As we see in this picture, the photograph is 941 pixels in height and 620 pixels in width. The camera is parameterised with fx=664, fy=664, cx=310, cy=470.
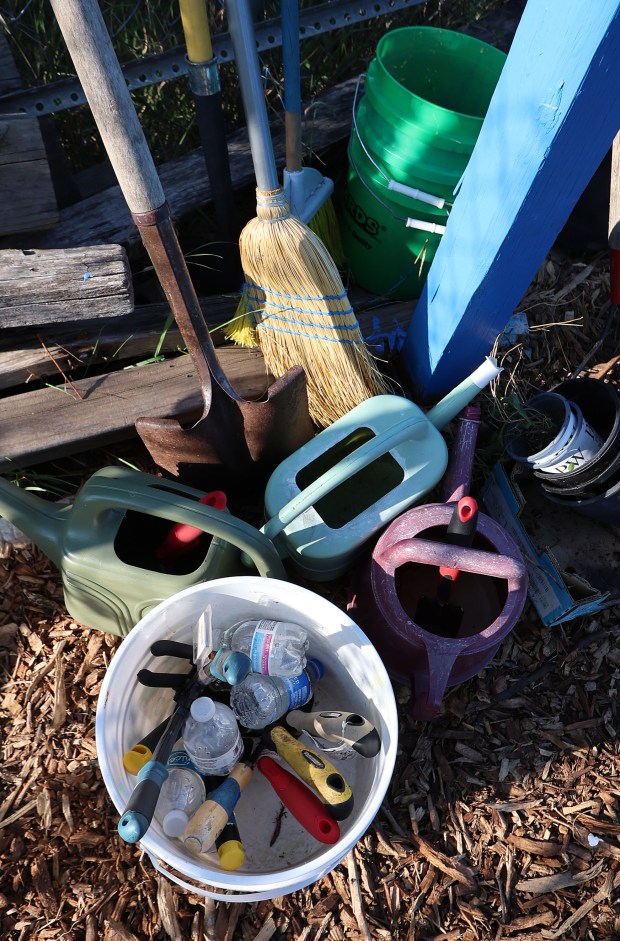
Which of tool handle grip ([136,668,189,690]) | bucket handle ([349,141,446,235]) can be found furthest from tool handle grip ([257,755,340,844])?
bucket handle ([349,141,446,235])

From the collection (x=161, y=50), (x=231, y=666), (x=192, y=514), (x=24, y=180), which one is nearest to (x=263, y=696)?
(x=231, y=666)

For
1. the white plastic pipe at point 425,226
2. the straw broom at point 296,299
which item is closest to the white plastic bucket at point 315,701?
the straw broom at point 296,299

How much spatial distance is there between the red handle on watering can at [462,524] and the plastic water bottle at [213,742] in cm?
57

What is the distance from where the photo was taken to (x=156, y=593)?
1.48m

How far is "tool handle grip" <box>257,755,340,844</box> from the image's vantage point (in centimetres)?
125

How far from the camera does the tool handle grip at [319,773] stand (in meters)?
1.29

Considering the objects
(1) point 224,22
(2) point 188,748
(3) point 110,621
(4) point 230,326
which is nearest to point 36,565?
(3) point 110,621

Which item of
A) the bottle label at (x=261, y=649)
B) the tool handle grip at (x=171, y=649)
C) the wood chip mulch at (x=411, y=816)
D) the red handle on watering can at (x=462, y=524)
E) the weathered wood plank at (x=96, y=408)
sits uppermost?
the weathered wood plank at (x=96, y=408)

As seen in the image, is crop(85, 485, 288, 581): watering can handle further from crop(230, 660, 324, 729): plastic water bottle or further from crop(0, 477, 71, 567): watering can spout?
crop(230, 660, 324, 729): plastic water bottle

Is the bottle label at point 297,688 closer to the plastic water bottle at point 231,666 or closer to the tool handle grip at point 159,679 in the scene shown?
the plastic water bottle at point 231,666

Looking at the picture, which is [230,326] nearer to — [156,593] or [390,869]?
[156,593]

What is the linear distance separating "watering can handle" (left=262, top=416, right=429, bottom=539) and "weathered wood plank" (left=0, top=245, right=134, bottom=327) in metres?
0.66

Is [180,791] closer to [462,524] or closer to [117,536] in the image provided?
[117,536]

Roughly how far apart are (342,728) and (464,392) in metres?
0.86
